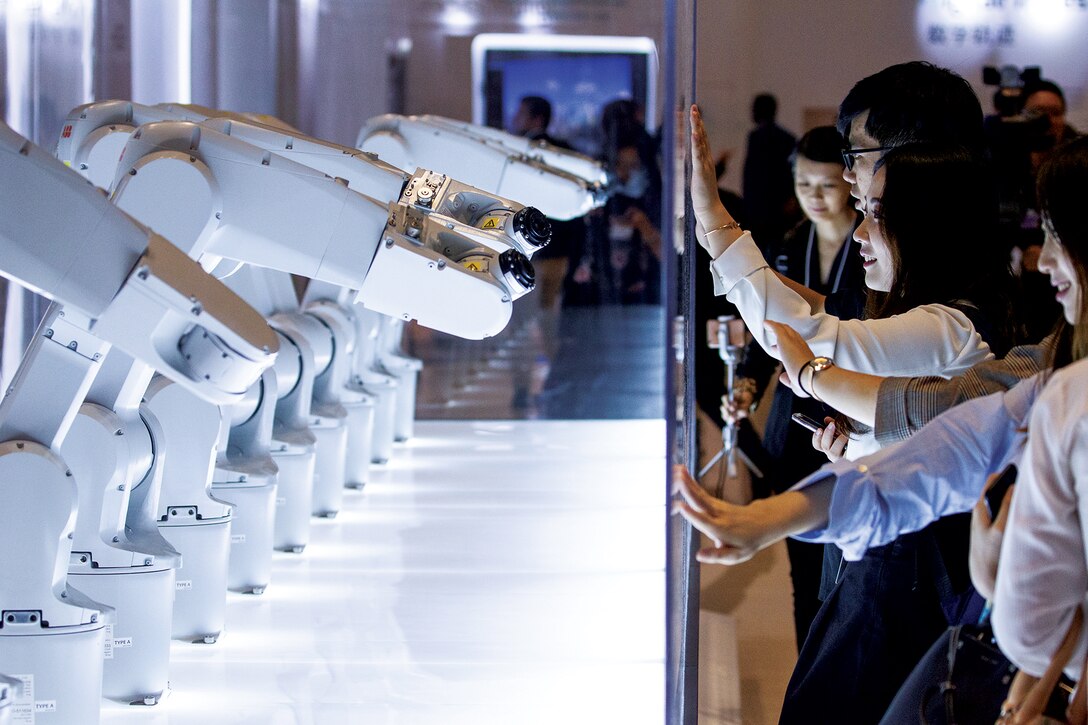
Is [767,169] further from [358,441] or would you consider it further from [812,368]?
[812,368]

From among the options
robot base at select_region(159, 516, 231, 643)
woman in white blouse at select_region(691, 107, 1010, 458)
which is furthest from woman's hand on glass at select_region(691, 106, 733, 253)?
robot base at select_region(159, 516, 231, 643)

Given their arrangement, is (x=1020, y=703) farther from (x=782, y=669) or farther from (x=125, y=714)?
(x=782, y=669)

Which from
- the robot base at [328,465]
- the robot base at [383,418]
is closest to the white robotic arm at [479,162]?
the robot base at [328,465]

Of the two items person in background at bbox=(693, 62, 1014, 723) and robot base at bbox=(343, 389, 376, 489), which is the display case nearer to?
robot base at bbox=(343, 389, 376, 489)

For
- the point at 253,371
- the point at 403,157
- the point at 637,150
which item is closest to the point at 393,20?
the point at 637,150

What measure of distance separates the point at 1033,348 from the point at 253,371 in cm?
103

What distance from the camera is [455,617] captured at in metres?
3.12

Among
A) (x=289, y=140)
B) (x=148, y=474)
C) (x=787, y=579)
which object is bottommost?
(x=787, y=579)

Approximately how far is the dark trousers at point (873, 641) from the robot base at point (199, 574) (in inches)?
59.4

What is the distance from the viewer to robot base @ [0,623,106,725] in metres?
2.13

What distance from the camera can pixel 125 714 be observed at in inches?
95.7

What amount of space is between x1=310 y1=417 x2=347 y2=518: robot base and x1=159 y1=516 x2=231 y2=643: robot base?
3.94 feet

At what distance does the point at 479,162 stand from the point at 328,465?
108cm

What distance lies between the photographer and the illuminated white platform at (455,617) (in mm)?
2518
